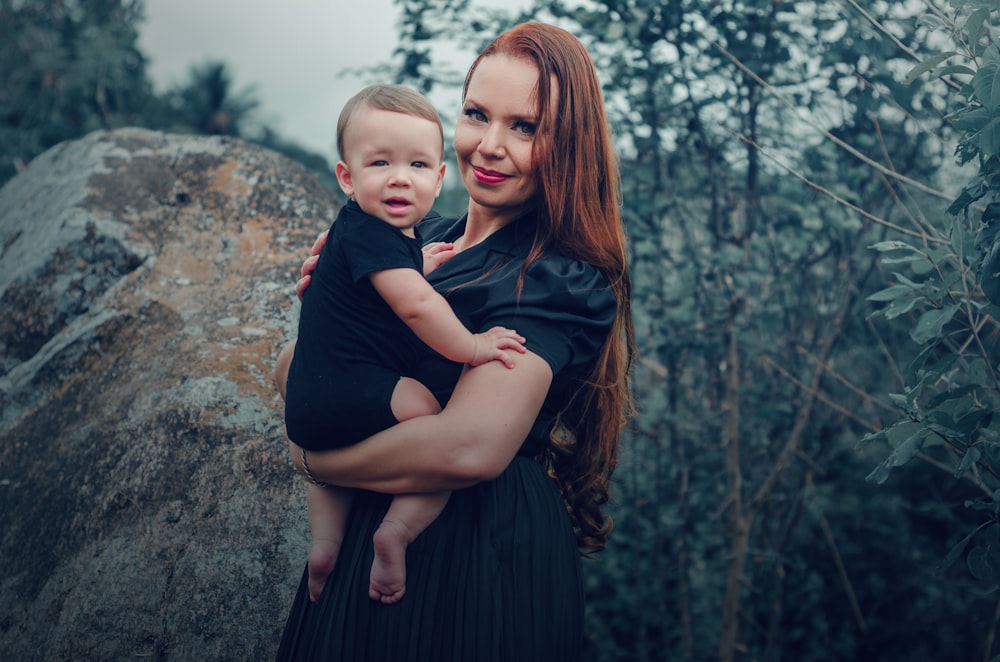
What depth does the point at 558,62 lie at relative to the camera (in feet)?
5.26

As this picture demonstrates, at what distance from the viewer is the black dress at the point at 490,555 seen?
145 cm

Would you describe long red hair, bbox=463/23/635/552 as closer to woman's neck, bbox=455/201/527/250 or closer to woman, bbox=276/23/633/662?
woman, bbox=276/23/633/662

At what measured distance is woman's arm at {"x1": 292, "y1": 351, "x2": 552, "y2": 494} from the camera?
1.37 metres

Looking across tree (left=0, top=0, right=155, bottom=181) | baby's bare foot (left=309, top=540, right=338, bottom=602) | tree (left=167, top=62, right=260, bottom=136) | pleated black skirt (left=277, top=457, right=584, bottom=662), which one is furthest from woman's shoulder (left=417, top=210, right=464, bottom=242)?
tree (left=167, top=62, right=260, bottom=136)

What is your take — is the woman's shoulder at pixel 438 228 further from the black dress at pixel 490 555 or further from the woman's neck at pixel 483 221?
the black dress at pixel 490 555

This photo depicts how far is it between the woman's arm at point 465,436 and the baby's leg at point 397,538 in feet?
0.11

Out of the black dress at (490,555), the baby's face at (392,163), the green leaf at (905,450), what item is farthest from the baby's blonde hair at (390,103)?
the green leaf at (905,450)

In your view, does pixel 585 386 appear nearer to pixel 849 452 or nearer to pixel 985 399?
pixel 985 399

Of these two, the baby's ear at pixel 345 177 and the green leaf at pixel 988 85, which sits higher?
the green leaf at pixel 988 85

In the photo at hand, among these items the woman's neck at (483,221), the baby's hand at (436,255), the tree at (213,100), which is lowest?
the tree at (213,100)

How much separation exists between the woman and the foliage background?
3.55ft

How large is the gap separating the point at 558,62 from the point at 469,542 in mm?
953

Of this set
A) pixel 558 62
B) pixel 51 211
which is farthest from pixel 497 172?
pixel 51 211

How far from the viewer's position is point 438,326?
142 cm
